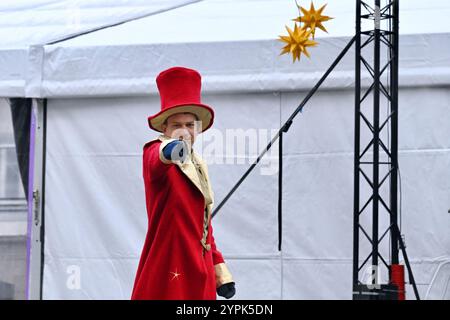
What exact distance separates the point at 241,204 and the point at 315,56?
0.88 metres

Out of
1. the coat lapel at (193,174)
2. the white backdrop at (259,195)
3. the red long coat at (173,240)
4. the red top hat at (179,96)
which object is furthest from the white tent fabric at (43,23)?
the red long coat at (173,240)

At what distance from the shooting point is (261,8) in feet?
19.6

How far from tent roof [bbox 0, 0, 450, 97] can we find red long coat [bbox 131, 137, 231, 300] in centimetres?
217

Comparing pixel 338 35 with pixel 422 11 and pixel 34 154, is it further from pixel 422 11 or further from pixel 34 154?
pixel 34 154

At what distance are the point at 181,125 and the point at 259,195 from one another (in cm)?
210

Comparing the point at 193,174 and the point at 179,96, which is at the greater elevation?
the point at 179,96

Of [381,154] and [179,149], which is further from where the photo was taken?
[381,154]

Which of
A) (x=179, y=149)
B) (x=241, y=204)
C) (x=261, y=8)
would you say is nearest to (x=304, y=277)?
(x=241, y=204)

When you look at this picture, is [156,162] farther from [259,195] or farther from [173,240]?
[259,195]

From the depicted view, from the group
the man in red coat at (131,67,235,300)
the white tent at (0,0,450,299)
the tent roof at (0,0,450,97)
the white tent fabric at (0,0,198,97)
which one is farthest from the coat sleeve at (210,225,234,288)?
the white tent fabric at (0,0,198,97)

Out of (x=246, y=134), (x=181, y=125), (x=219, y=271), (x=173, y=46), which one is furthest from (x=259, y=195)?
(x=181, y=125)

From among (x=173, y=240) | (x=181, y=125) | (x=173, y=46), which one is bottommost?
(x=173, y=240)

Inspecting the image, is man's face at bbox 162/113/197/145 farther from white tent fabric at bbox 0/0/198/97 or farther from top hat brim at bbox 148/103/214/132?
white tent fabric at bbox 0/0/198/97

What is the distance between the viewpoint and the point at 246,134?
593 cm
